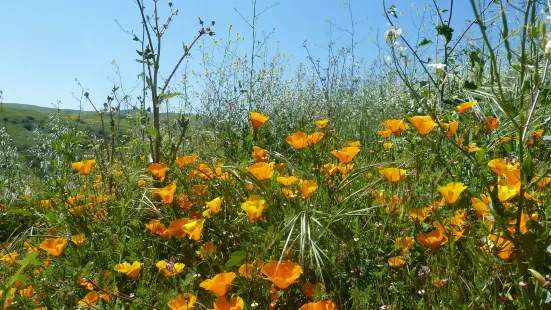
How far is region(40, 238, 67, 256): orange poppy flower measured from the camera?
1501 mm

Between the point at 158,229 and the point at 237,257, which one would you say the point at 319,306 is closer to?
the point at 237,257

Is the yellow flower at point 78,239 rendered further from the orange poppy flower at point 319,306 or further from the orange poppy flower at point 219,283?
the orange poppy flower at point 319,306

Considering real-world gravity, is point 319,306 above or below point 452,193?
below

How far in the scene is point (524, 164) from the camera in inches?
39.1

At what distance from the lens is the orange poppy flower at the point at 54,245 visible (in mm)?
A: 1501

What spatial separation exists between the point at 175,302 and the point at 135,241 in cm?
61

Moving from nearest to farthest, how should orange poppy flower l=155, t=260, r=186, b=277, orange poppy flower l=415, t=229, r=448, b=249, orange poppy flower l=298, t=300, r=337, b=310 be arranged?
orange poppy flower l=298, t=300, r=337, b=310, orange poppy flower l=415, t=229, r=448, b=249, orange poppy flower l=155, t=260, r=186, b=277

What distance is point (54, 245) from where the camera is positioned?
1.55 metres

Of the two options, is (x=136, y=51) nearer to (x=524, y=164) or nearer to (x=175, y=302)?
(x=175, y=302)

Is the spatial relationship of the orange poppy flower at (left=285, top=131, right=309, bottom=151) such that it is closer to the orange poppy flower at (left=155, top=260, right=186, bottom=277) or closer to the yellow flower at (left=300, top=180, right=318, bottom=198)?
the yellow flower at (left=300, top=180, right=318, bottom=198)

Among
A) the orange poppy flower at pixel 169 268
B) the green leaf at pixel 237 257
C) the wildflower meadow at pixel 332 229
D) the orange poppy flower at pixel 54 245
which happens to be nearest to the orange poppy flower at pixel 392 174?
the wildflower meadow at pixel 332 229

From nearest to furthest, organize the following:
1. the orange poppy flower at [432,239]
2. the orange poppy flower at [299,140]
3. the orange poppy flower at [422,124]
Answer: the orange poppy flower at [432,239] → the orange poppy flower at [422,124] → the orange poppy flower at [299,140]

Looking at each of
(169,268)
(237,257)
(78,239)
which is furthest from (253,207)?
(78,239)

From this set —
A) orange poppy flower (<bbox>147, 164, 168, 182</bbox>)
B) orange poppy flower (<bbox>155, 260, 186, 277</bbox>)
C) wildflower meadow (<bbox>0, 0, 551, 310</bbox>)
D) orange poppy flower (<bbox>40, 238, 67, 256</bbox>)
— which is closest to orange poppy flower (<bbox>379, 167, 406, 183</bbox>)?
wildflower meadow (<bbox>0, 0, 551, 310</bbox>)
